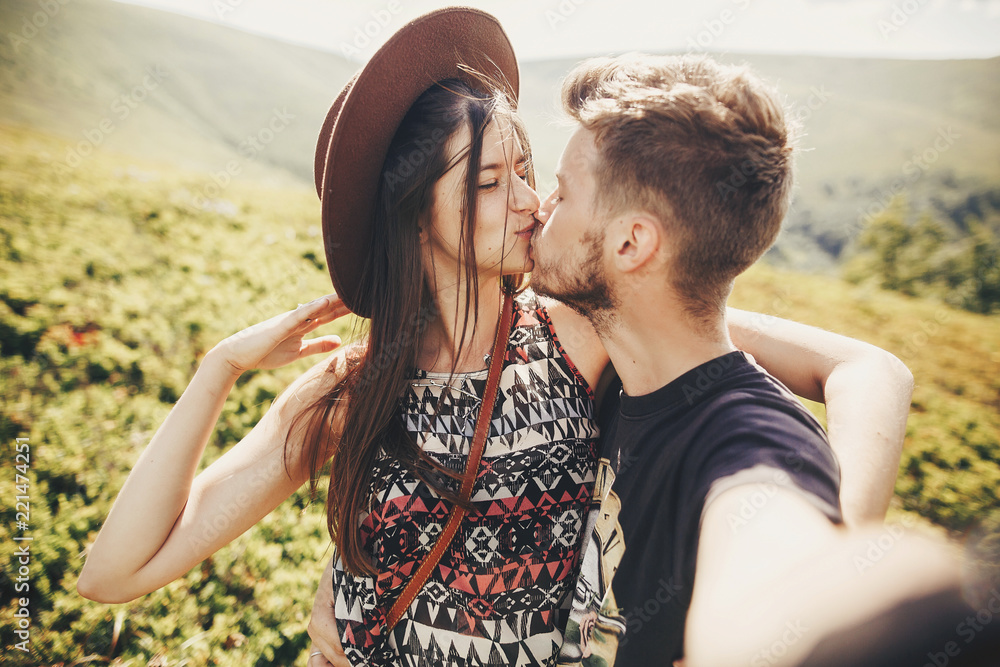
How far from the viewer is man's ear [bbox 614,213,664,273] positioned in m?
1.52

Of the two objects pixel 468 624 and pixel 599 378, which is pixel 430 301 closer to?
pixel 599 378

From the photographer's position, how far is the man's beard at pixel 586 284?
1.64 m

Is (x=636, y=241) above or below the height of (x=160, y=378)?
→ above

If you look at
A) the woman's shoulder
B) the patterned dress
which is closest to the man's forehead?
the woman's shoulder

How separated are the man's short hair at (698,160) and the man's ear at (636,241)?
36 mm

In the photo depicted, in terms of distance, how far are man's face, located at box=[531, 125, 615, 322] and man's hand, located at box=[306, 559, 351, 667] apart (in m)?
1.50

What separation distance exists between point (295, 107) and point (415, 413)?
23446mm

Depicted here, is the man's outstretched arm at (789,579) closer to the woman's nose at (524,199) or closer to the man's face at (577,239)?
the man's face at (577,239)

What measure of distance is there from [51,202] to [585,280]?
6.72 meters

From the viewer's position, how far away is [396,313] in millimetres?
2059

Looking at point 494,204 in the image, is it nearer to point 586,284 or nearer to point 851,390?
point 586,284

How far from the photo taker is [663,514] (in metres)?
1.35

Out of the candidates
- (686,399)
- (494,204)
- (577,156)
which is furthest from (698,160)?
(494,204)

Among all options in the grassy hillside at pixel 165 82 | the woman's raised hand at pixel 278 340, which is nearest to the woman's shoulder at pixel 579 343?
the woman's raised hand at pixel 278 340
